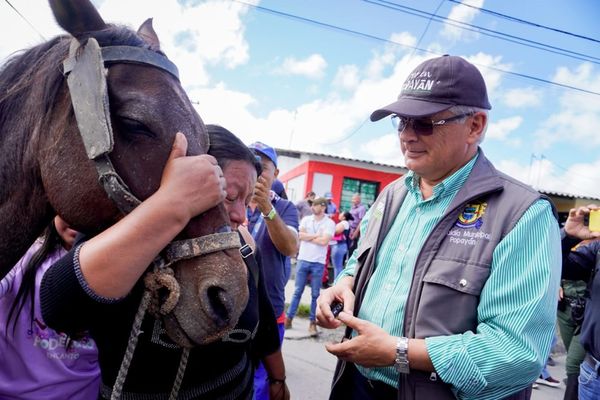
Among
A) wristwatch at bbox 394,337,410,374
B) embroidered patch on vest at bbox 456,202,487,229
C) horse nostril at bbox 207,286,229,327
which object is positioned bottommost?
wristwatch at bbox 394,337,410,374

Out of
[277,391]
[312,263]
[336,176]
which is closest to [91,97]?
[277,391]

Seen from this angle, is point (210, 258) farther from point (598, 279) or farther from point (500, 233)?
point (598, 279)

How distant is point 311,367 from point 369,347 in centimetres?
383

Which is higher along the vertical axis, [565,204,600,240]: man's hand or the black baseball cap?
the black baseball cap

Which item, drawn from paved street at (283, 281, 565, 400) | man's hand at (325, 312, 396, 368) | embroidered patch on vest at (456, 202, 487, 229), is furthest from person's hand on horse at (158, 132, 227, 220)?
paved street at (283, 281, 565, 400)

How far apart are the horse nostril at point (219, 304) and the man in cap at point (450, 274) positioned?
641 mm

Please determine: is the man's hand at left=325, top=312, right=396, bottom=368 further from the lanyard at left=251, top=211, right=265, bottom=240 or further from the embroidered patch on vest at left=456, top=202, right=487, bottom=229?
the lanyard at left=251, top=211, right=265, bottom=240

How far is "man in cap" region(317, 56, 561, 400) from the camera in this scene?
1.35m

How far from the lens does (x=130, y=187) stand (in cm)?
117

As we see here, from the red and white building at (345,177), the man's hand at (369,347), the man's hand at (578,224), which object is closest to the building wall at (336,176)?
the red and white building at (345,177)

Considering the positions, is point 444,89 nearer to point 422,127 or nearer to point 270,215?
point 422,127

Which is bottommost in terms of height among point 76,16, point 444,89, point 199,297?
point 199,297

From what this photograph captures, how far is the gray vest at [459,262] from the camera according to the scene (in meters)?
1.44

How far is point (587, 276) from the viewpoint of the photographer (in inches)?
115
